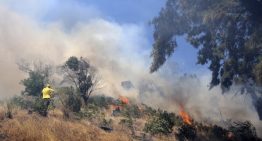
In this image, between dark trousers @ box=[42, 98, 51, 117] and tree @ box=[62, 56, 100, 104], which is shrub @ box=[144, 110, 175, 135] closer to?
dark trousers @ box=[42, 98, 51, 117]

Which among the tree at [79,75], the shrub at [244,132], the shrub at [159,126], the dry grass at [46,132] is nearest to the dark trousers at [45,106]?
the dry grass at [46,132]

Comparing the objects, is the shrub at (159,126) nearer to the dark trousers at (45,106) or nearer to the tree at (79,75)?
the dark trousers at (45,106)

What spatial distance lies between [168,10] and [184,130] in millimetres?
9243

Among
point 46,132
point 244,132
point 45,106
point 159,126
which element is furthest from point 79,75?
point 46,132

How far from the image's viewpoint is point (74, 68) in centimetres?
4400

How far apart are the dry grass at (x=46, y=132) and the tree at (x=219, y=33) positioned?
33.8 feet

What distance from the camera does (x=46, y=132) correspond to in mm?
15883

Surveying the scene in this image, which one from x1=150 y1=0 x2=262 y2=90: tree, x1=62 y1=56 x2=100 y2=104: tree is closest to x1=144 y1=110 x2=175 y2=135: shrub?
x1=150 y1=0 x2=262 y2=90: tree

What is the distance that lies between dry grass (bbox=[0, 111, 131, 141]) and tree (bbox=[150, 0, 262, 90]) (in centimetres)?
1029

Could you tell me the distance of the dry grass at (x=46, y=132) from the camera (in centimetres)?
1510

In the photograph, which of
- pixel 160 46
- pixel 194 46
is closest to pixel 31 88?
pixel 160 46

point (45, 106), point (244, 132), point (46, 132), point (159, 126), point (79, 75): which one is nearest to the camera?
point (46, 132)

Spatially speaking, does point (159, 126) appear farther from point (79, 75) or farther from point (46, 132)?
point (79, 75)

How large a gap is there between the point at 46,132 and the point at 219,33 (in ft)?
50.1
